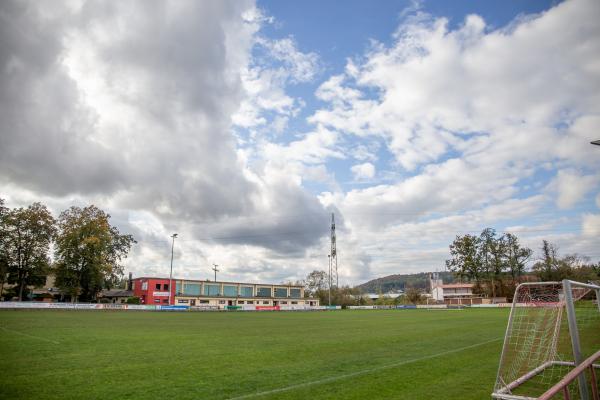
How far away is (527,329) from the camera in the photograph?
431 inches

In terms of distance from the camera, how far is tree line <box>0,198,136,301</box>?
2264 inches

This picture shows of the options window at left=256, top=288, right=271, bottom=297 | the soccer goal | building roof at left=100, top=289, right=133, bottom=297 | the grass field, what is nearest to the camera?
the grass field

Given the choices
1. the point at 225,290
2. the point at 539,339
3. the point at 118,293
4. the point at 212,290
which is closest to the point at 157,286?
the point at 212,290

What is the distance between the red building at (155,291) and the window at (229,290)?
1372cm

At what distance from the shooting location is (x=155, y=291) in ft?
264

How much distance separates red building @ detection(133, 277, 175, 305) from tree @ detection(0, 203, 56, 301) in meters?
22.0

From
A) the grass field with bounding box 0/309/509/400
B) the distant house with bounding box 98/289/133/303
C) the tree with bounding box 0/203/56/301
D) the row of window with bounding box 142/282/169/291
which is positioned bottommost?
the distant house with bounding box 98/289/133/303

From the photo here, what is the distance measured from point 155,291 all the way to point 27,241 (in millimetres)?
28027

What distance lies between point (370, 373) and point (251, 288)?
90.3 metres

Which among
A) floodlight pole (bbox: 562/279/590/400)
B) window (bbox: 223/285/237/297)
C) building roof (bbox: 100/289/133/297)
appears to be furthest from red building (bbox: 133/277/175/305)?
Result: floodlight pole (bbox: 562/279/590/400)

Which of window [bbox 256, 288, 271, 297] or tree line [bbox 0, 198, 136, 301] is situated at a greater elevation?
tree line [bbox 0, 198, 136, 301]

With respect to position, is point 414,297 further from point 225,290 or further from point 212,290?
point 212,290

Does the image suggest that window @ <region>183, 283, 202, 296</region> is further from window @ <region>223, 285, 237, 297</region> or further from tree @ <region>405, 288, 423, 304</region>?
tree @ <region>405, 288, 423, 304</region>

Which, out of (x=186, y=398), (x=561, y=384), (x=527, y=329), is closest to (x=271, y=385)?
(x=186, y=398)
